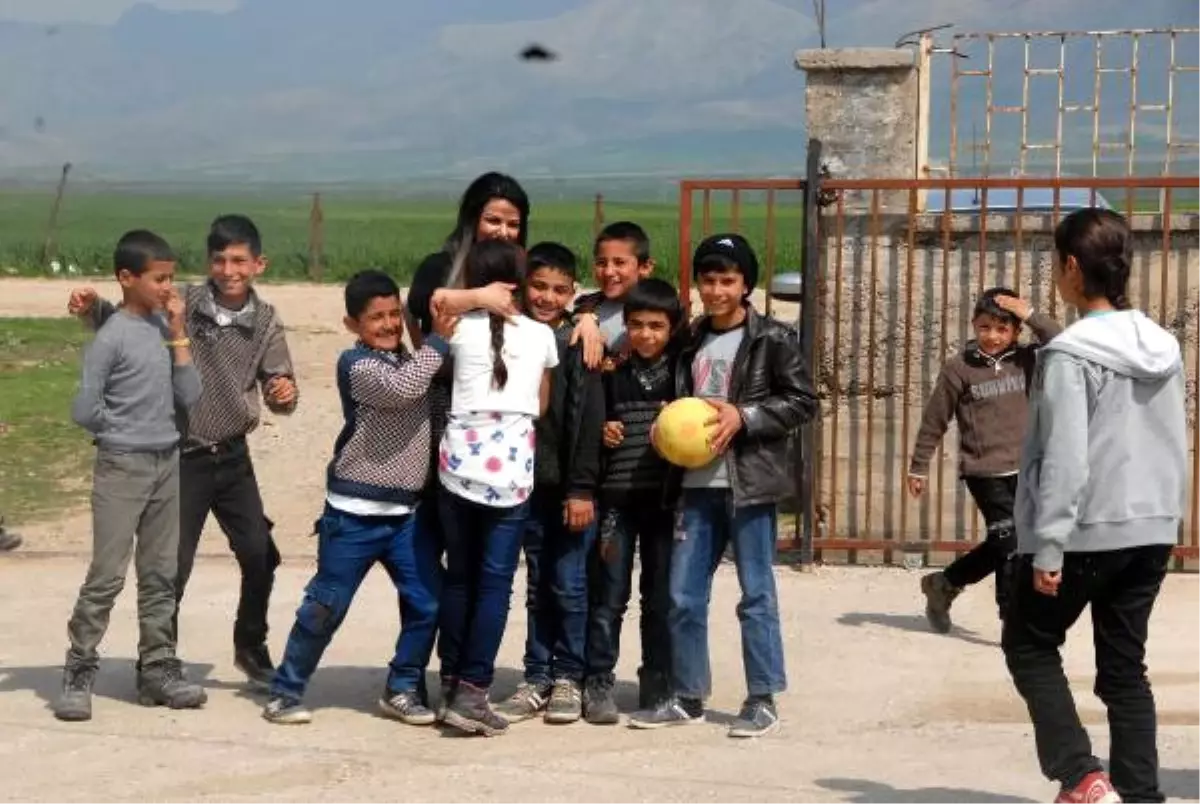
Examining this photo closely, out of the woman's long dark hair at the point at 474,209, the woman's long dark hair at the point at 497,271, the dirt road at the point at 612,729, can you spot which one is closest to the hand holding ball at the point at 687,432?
the woman's long dark hair at the point at 497,271

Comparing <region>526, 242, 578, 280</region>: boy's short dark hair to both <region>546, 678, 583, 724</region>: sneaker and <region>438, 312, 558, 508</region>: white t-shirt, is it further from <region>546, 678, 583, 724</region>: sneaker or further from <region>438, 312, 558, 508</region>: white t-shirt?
<region>546, 678, 583, 724</region>: sneaker

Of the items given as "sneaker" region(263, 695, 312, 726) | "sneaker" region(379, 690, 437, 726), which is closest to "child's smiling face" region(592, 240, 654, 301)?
"sneaker" region(379, 690, 437, 726)

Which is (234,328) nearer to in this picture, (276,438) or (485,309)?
(485,309)

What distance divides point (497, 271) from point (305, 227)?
267ft

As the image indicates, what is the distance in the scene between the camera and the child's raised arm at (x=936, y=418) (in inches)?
373

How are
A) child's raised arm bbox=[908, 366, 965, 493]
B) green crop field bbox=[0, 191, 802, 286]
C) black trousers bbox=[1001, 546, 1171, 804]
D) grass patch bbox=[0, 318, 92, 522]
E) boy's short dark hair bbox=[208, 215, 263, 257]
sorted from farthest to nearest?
green crop field bbox=[0, 191, 802, 286] → grass patch bbox=[0, 318, 92, 522] → child's raised arm bbox=[908, 366, 965, 493] → boy's short dark hair bbox=[208, 215, 263, 257] → black trousers bbox=[1001, 546, 1171, 804]

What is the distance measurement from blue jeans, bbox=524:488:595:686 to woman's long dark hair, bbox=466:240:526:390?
53 cm

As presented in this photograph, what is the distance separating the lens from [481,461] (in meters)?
7.78

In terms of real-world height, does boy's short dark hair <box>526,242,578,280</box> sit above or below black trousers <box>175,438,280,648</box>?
above

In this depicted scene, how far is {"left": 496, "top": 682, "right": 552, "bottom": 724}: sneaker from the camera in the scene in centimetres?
819

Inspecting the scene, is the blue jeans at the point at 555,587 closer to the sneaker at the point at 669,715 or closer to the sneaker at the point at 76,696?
the sneaker at the point at 669,715

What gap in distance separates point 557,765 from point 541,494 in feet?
3.21

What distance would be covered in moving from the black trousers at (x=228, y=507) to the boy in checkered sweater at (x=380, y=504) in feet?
1.32

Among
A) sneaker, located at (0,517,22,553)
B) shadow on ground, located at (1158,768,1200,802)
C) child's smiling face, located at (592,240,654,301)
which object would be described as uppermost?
child's smiling face, located at (592,240,654,301)
